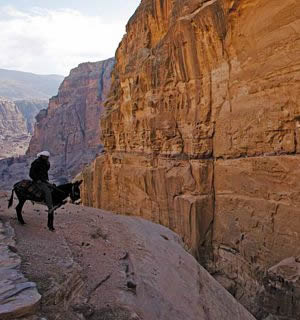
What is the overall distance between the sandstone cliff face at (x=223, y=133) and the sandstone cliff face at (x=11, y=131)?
8410cm

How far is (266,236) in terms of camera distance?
13.1 m

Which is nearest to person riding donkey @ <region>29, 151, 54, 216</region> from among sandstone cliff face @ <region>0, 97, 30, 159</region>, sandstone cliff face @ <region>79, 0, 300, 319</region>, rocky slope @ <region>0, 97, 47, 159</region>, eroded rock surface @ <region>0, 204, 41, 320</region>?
eroded rock surface @ <region>0, 204, 41, 320</region>

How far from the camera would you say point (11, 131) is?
118312mm

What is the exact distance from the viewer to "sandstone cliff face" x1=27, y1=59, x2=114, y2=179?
7461cm

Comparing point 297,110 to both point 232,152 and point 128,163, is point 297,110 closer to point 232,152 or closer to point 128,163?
point 232,152

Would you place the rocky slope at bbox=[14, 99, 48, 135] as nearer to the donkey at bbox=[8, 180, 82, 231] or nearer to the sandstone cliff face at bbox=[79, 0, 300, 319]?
the sandstone cliff face at bbox=[79, 0, 300, 319]

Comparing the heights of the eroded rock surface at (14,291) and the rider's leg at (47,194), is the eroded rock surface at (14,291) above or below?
below

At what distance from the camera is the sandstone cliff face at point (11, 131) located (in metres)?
102

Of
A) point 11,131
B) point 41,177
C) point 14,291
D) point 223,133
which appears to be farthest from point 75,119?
point 14,291

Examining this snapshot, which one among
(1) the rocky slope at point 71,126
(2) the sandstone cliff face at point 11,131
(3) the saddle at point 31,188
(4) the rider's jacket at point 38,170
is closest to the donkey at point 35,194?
(3) the saddle at point 31,188

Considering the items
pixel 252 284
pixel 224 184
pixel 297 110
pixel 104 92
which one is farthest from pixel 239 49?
pixel 104 92

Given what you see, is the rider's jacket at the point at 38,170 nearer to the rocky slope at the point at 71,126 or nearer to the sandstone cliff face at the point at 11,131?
the rocky slope at the point at 71,126

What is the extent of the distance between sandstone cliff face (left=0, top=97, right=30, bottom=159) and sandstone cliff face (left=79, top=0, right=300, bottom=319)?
84.1 m

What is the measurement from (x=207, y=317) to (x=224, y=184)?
10.6 metres
